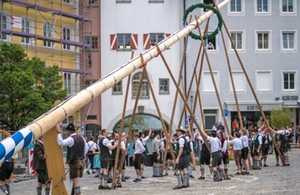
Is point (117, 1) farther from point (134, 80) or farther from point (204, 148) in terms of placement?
point (204, 148)

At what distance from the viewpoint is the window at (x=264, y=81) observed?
169 feet

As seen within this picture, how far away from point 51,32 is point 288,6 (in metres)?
19.0

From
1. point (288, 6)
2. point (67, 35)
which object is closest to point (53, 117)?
point (67, 35)

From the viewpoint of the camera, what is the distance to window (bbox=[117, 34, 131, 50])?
166 feet

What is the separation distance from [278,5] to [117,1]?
12782 mm

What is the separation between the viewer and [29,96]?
119 feet

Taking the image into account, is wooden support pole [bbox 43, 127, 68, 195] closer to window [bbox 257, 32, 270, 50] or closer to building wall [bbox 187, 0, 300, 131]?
building wall [bbox 187, 0, 300, 131]

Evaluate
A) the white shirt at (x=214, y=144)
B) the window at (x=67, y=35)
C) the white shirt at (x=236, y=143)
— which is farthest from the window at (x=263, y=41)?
the white shirt at (x=214, y=144)

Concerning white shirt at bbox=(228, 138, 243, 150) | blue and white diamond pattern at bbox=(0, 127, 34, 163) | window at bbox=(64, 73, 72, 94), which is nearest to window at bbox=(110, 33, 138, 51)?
window at bbox=(64, 73, 72, 94)

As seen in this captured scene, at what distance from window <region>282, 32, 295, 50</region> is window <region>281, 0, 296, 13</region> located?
6.02ft

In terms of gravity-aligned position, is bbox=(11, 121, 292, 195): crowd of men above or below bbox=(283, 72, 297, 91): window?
below

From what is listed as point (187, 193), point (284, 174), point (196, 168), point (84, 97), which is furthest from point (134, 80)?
point (84, 97)

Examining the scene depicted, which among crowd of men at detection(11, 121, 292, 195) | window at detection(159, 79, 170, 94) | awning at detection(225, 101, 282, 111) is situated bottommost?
crowd of men at detection(11, 121, 292, 195)

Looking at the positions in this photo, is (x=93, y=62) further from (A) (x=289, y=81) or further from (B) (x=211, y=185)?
(B) (x=211, y=185)
